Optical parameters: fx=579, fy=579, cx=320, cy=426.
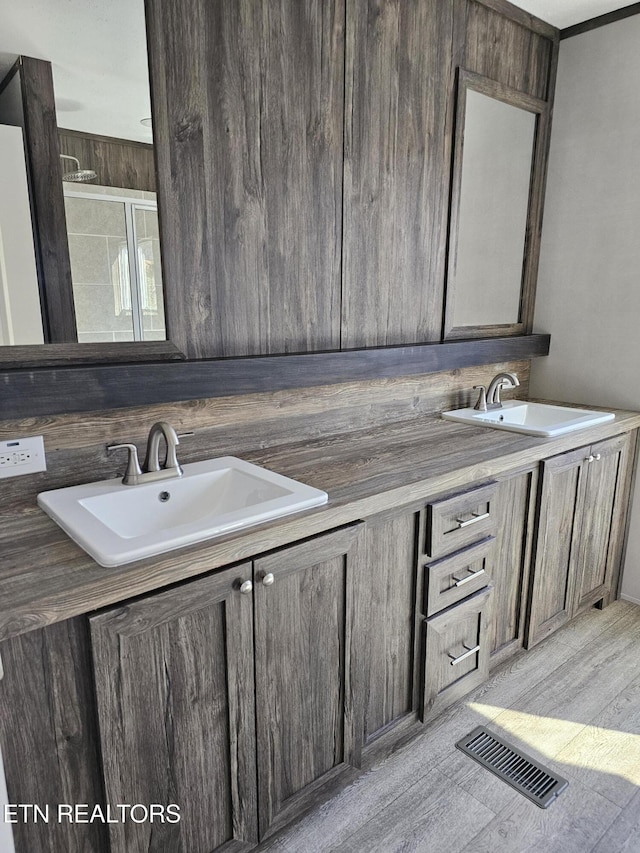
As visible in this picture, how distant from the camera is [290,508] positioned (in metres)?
1.30

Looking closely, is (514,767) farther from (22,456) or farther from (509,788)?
(22,456)

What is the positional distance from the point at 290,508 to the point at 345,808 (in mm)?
917

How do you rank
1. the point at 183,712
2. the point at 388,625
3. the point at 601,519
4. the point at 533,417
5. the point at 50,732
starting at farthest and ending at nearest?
1. the point at 533,417
2. the point at 601,519
3. the point at 388,625
4. the point at 183,712
5. the point at 50,732

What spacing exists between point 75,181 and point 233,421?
781 millimetres

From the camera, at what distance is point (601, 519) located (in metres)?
2.39

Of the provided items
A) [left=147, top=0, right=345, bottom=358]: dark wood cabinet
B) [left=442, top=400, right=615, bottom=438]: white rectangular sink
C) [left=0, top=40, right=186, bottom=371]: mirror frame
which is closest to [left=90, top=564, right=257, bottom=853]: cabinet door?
[left=0, top=40, right=186, bottom=371]: mirror frame

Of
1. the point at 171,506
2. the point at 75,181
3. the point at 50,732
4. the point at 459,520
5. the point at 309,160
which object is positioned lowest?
the point at 50,732

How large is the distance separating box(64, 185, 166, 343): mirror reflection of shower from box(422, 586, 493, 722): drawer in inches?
47.2

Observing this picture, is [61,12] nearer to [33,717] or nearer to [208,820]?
[33,717]

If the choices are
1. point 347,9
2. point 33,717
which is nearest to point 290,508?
point 33,717

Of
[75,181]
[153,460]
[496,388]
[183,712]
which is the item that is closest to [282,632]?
[183,712]

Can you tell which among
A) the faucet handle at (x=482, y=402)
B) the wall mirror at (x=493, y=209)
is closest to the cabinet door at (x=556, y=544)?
the faucet handle at (x=482, y=402)

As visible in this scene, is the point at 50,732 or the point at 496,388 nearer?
the point at 50,732

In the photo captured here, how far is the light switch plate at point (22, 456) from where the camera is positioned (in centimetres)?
140
